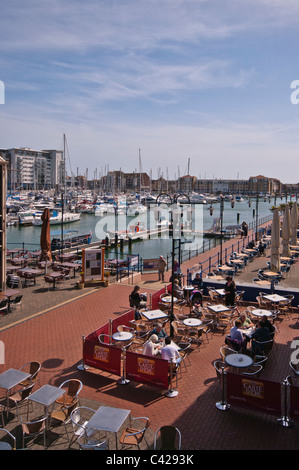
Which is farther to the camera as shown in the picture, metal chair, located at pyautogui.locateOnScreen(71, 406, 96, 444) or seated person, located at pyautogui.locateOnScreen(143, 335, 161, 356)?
seated person, located at pyautogui.locateOnScreen(143, 335, 161, 356)

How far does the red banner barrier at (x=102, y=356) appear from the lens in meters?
9.10

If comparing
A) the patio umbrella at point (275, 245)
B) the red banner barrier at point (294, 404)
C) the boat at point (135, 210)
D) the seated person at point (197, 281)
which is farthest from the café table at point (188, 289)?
the boat at point (135, 210)

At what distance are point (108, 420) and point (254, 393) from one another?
10.4 ft

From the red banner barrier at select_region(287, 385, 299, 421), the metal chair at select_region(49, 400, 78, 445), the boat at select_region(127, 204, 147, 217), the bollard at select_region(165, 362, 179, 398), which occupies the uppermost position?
the boat at select_region(127, 204, 147, 217)

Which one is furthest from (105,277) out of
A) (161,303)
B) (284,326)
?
(284,326)

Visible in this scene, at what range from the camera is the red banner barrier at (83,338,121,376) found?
9102 millimetres

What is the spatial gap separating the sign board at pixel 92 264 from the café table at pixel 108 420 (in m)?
11.9

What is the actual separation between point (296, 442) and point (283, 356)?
386cm

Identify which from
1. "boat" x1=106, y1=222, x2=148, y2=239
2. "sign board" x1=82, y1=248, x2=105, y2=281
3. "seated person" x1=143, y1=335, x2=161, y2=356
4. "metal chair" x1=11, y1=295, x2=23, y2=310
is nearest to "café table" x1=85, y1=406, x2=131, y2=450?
"seated person" x1=143, y1=335, x2=161, y2=356

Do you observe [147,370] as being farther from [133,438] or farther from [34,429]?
[34,429]

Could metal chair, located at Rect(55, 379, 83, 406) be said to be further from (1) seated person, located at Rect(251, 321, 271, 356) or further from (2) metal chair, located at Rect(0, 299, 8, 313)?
(2) metal chair, located at Rect(0, 299, 8, 313)

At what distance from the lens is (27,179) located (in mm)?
179500

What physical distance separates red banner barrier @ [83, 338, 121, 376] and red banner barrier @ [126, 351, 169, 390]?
0.33 meters
